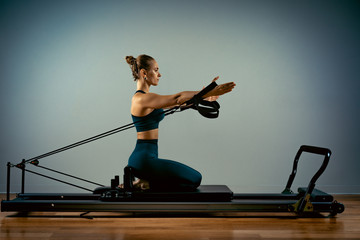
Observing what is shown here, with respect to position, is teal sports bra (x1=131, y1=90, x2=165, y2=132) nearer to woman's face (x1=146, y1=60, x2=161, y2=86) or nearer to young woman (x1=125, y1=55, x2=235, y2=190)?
young woman (x1=125, y1=55, x2=235, y2=190)

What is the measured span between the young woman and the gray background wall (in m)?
1.12

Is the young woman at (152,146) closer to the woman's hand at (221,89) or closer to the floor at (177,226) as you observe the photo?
the woman's hand at (221,89)

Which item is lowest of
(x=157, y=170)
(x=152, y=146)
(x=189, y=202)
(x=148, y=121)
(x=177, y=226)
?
(x=177, y=226)

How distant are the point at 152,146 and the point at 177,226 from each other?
697 millimetres

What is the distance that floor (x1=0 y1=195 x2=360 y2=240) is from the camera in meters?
2.58

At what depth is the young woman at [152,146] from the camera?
3.08m

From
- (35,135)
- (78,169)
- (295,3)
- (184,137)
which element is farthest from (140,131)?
(295,3)

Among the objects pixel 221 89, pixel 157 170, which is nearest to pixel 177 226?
pixel 157 170

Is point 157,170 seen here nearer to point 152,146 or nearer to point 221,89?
point 152,146

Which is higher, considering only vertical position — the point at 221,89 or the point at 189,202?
the point at 221,89

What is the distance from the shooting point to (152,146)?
10.5ft

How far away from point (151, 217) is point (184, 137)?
1.41m

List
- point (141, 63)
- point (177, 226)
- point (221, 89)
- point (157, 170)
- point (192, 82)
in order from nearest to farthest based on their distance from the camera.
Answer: point (177, 226)
point (221, 89)
point (157, 170)
point (141, 63)
point (192, 82)

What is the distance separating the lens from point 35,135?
4.39 meters
